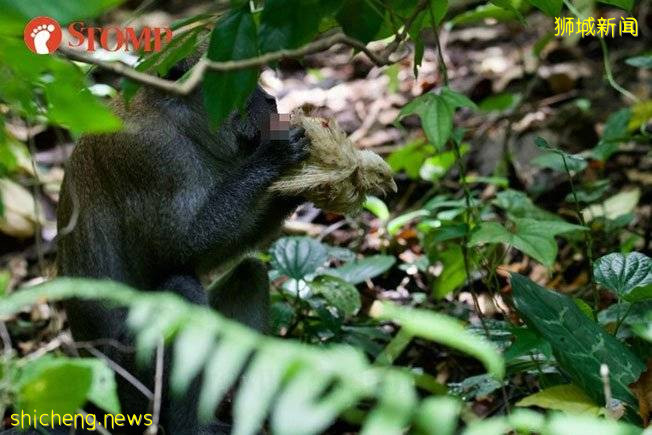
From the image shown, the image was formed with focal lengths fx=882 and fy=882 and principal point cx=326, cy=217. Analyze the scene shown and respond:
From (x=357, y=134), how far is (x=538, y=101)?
165cm

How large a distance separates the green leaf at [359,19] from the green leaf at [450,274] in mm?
2111

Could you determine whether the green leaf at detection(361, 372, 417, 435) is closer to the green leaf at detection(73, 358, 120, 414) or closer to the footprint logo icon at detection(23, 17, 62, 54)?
the green leaf at detection(73, 358, 120, 414)

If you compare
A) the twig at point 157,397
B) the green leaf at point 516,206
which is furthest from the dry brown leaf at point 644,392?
the green leaf at point 516,206

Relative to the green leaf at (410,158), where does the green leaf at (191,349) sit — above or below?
above

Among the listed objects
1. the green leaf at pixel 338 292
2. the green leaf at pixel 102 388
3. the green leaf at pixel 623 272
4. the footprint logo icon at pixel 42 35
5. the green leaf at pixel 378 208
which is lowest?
the green leaf at pixel 378 208

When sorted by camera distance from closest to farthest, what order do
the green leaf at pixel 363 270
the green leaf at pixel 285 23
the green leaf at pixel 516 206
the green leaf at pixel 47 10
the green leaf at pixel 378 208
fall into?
the green leaf at pixel 47 10, the green leaf at pixel 285 23, the green leaf at pixel 363 270, the green leaf at pixel 516 206, the green leaf at pixel 378 208

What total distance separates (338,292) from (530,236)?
109 cm

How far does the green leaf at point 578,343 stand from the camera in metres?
3.22

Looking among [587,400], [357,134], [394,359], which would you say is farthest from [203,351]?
[357,134]

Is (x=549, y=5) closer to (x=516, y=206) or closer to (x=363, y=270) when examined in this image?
(x=363, y=270)

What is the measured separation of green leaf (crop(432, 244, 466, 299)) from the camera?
5.16 meters

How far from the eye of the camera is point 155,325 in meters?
1.65

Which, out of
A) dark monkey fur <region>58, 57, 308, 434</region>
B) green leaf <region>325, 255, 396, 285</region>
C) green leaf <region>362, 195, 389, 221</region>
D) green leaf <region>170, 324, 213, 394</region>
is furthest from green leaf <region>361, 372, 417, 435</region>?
green leaf <region>362, 195, 389, 221</region>

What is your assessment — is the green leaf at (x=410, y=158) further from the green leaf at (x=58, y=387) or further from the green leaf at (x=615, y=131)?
the green leaf at (x=58, y=387)
